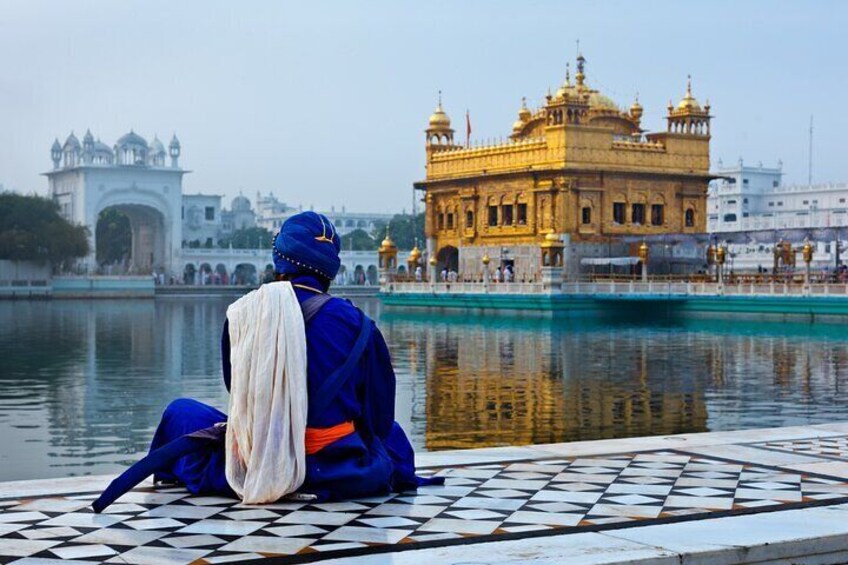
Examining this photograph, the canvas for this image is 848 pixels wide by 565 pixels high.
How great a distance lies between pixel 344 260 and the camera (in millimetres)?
Answer: 90375

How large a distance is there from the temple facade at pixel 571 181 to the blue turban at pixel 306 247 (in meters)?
36.0

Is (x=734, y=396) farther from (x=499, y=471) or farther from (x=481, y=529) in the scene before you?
(x=481, y=529)

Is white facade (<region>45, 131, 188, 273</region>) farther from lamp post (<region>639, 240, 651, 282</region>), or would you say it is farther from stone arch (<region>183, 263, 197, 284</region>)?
lamp post (<region>639, 240, 651, 282</region>)

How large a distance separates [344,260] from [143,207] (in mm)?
14075

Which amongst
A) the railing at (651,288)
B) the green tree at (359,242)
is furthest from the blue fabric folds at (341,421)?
the green tree at (359,242)

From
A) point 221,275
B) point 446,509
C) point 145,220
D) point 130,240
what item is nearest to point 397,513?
point 446,509

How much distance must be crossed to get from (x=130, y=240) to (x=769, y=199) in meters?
42.6

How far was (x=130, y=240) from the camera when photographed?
93.8 metres

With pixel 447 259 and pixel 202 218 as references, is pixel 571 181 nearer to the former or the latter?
pixel 447 259

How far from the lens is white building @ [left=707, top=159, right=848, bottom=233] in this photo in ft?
263

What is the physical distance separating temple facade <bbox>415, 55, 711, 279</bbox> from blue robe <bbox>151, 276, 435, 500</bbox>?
36.0 metres

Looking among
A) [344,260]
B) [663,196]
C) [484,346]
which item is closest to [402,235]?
[344,260]

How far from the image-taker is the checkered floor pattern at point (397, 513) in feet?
16.3

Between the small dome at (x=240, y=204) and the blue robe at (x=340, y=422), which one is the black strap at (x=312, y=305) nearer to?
the blue robe at (x=340, y=422)
